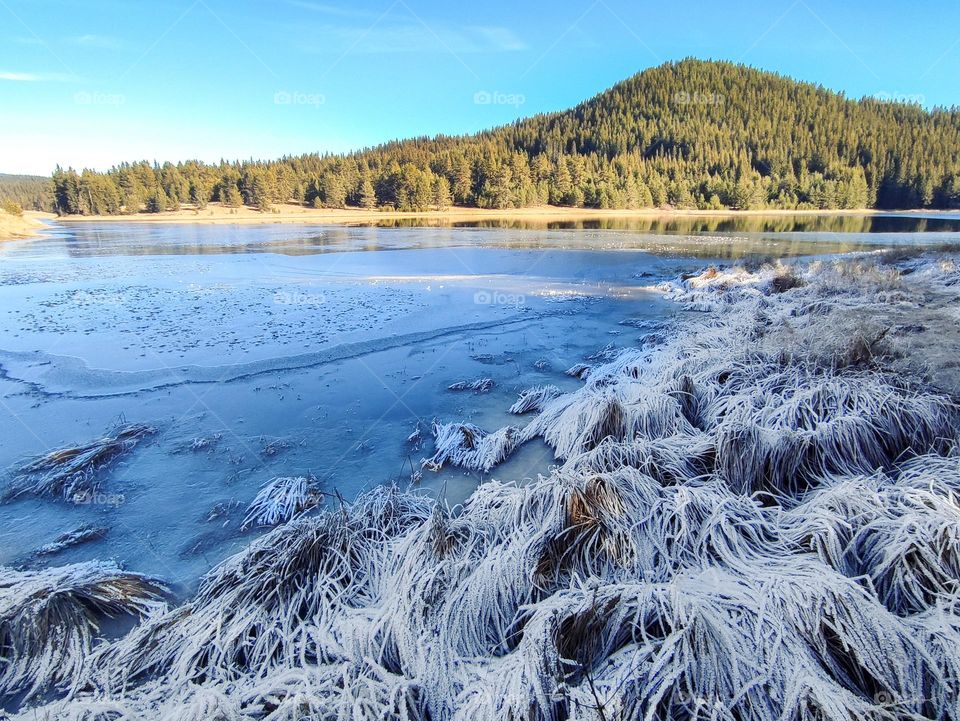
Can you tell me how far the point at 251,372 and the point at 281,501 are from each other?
320 cm

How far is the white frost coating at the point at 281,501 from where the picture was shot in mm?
3281

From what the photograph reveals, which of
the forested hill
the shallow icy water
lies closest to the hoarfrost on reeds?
the shallow icy water

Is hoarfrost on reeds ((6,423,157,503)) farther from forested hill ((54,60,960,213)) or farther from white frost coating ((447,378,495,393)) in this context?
forested hill ((54,60,960,213))

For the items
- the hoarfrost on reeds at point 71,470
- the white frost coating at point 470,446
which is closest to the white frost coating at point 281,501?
the white frost coating at point 470,446

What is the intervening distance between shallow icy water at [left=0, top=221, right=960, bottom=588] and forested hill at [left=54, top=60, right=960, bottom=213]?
66.1 m

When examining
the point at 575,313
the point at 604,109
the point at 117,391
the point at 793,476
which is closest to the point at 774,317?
the point at 575,313

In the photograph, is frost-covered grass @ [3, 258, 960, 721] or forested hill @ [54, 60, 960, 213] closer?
frost-covered grass @ [3, 258, 960, 721]

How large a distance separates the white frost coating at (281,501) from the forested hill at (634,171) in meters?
74.9

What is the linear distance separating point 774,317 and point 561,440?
6.00 meters

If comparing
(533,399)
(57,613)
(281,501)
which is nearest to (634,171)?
(533,399)

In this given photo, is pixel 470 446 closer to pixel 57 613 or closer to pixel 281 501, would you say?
pixel 281 501

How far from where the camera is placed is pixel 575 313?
32.6 feet

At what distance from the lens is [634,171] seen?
8669 cm

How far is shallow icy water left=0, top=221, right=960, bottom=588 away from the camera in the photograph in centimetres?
344
